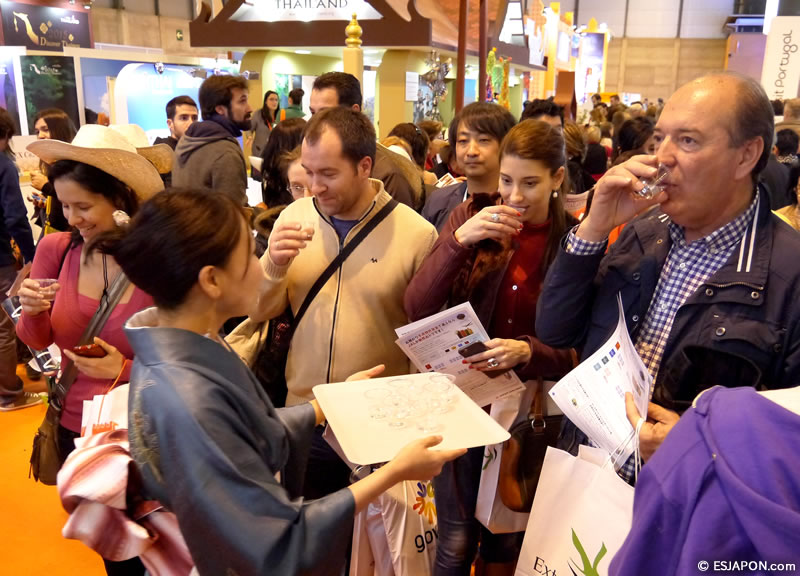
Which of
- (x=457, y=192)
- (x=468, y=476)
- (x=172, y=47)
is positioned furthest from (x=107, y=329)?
(x=172, y=47)

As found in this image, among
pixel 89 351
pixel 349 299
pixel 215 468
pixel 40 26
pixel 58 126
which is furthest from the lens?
pixel 40 26

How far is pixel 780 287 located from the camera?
139 cm

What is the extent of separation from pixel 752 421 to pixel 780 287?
748 mm

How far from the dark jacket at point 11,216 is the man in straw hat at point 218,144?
0.99 m

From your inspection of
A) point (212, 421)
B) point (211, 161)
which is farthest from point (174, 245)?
point (211, 161)

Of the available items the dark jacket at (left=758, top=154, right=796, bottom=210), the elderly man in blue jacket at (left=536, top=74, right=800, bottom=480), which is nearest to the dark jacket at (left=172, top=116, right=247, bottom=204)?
the elderly man in blue jacket at (left=536, top=74, right=800, bottom=480)

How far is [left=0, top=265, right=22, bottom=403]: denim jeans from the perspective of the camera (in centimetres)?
428

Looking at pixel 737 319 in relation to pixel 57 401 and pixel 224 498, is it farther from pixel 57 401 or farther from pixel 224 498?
pixel 57 401

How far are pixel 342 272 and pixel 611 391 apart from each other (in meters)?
0.99

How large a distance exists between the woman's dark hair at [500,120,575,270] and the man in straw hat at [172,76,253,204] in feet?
7.46

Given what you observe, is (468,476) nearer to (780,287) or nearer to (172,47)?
(780,287)

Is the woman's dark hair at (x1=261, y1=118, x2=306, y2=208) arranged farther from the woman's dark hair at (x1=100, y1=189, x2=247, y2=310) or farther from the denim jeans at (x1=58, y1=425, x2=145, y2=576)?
the woman's dark hair at (x1=100, y1=189, x2=247, y2=310)

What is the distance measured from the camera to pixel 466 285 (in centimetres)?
205

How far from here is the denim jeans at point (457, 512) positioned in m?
2.14
